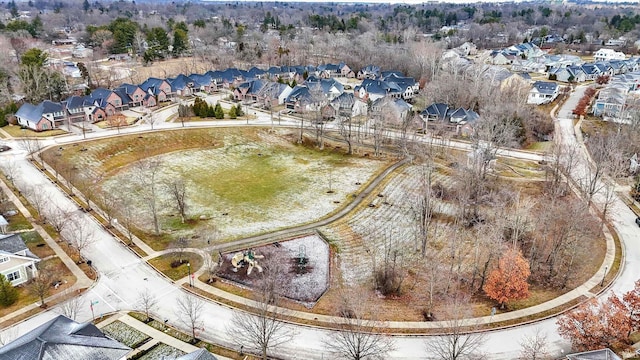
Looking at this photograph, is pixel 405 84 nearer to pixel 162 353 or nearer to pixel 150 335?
pixel 150 335

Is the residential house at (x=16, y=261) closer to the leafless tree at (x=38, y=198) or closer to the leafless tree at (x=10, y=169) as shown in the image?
the leafless tree at (x=38, y=198)

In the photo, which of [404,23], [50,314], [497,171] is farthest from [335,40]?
[50,314]

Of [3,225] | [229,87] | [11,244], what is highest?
[229,87]

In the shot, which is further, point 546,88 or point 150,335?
point 546,88

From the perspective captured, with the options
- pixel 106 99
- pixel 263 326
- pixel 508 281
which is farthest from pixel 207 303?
pixel 106 99

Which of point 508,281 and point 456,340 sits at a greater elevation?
point 456,340

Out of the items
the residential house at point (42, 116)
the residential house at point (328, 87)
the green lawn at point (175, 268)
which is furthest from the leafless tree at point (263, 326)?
the residential house at point (328, 87)

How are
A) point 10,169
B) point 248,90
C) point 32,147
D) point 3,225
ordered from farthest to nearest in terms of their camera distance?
point 248,90
point 32,147
point 10,169
point 3,225
